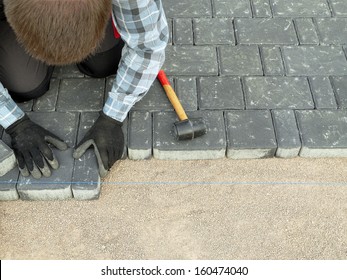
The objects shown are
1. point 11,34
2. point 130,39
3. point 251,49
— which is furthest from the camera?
point 251,49

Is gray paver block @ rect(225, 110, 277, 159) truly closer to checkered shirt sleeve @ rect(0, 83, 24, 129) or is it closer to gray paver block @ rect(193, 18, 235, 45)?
→ gray paver block @ rect(193, 18, 235, 45)

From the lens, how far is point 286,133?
10.7 ft

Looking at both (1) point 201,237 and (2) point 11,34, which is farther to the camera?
(2) point 11,34

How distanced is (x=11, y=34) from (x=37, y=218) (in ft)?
4.38

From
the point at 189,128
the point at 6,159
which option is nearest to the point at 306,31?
the point at 189,128

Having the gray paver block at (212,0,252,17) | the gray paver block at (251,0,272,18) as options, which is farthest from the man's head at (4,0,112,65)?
the gray paver block at (251,0,272,18)

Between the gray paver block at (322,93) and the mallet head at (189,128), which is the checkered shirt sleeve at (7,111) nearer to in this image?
the mallet head at (189,128)

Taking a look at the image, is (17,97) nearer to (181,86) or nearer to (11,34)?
(11,34)

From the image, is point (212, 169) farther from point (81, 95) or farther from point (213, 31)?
point (213, 31)

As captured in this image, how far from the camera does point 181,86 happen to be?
3477mm

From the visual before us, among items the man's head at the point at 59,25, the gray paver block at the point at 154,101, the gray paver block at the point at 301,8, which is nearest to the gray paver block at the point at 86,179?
the gray paver block at the point at 154,101

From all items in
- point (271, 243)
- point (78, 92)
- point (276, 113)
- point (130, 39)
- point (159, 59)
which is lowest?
point (271, 243)

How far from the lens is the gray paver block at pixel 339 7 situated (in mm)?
4020
